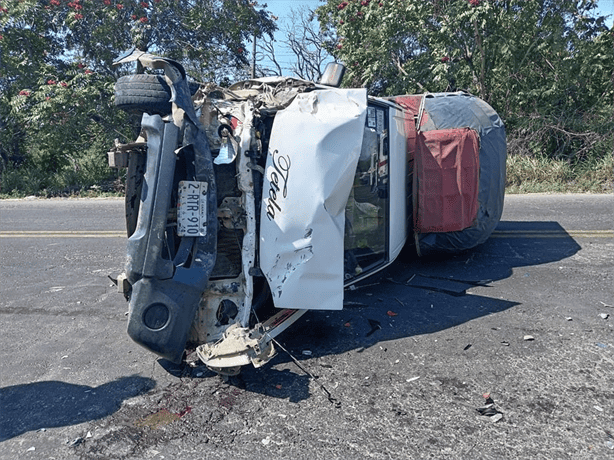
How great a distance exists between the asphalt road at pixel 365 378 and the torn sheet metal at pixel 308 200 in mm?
572

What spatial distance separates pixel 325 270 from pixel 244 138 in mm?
1103

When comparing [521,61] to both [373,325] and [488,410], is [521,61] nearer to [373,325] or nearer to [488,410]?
[373,325]

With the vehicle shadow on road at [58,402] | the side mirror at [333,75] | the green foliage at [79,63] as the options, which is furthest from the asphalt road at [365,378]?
the green foliage at [79,63]

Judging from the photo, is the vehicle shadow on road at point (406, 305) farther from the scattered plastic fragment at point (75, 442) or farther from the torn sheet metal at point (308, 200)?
the scattered plastic fragment at point (75, 442)

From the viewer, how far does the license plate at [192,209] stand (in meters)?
3.54

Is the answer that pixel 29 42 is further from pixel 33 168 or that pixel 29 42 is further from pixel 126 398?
pixel 126 398

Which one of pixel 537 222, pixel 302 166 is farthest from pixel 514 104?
pixel 302 166

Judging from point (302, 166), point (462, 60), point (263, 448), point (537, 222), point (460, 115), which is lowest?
point (263, 448)

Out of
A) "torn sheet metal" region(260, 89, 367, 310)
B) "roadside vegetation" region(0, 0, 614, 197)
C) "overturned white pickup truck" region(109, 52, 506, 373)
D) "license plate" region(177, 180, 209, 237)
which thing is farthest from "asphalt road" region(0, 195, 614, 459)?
"roadside vegetation" region(0, 0, 614, 197)

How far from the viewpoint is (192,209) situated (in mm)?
3562

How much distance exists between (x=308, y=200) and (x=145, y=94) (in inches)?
53.1

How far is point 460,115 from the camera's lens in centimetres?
588

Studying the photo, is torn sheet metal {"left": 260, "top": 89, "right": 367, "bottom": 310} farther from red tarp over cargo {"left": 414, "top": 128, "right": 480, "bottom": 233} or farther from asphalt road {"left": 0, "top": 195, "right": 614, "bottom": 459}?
red tarp over cargo {"left": 414, "top": 128, "right": 480, "bottom": 233}

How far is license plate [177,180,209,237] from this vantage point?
3.54 metres
